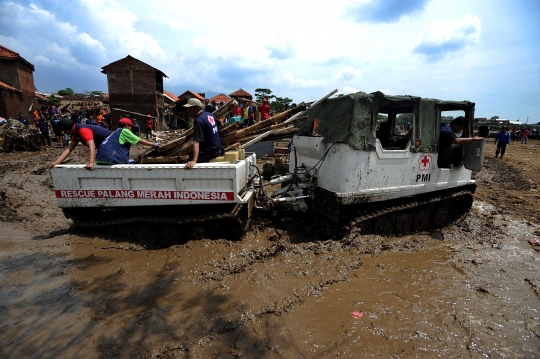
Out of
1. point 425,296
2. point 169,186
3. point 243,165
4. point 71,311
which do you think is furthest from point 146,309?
point 425,296

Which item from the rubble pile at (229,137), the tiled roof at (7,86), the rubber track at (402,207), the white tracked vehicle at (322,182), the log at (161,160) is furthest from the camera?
the tiled roof at (7,86)

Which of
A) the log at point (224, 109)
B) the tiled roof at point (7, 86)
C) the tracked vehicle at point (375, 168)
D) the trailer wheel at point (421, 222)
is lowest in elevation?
the trailer wheel at point (421, 222)

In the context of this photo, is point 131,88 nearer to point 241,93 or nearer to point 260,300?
point 241,93

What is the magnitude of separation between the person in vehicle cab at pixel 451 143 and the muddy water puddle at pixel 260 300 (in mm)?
1765

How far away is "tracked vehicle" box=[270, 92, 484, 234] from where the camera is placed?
4371mm

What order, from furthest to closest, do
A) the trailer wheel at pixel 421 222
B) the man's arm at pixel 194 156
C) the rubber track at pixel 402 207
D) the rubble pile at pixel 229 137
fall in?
1. the trailer wheel at pixel 421 222
2. the rubble pile at pixel 229 137
3. the rubber track at pixel 402 207
4. the man's arm at pixel 194 156

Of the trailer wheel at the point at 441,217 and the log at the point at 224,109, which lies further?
the trailer wheel at the point at 441,217

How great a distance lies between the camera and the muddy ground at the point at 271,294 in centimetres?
263

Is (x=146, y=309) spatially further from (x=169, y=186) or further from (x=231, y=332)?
(x=169, y=186)

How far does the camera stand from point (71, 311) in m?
2.99

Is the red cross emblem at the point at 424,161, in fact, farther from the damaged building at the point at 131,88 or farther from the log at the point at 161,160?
the damaged building at the point at 131,88

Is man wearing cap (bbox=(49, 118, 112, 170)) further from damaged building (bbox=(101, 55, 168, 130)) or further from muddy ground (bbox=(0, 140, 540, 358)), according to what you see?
damaged building (bbox=(101, 55, 168, 130))

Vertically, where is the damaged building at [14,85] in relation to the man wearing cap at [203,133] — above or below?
above

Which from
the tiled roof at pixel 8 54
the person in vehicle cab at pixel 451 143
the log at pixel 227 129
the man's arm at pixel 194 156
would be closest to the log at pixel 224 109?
the log at pixel 227 129
